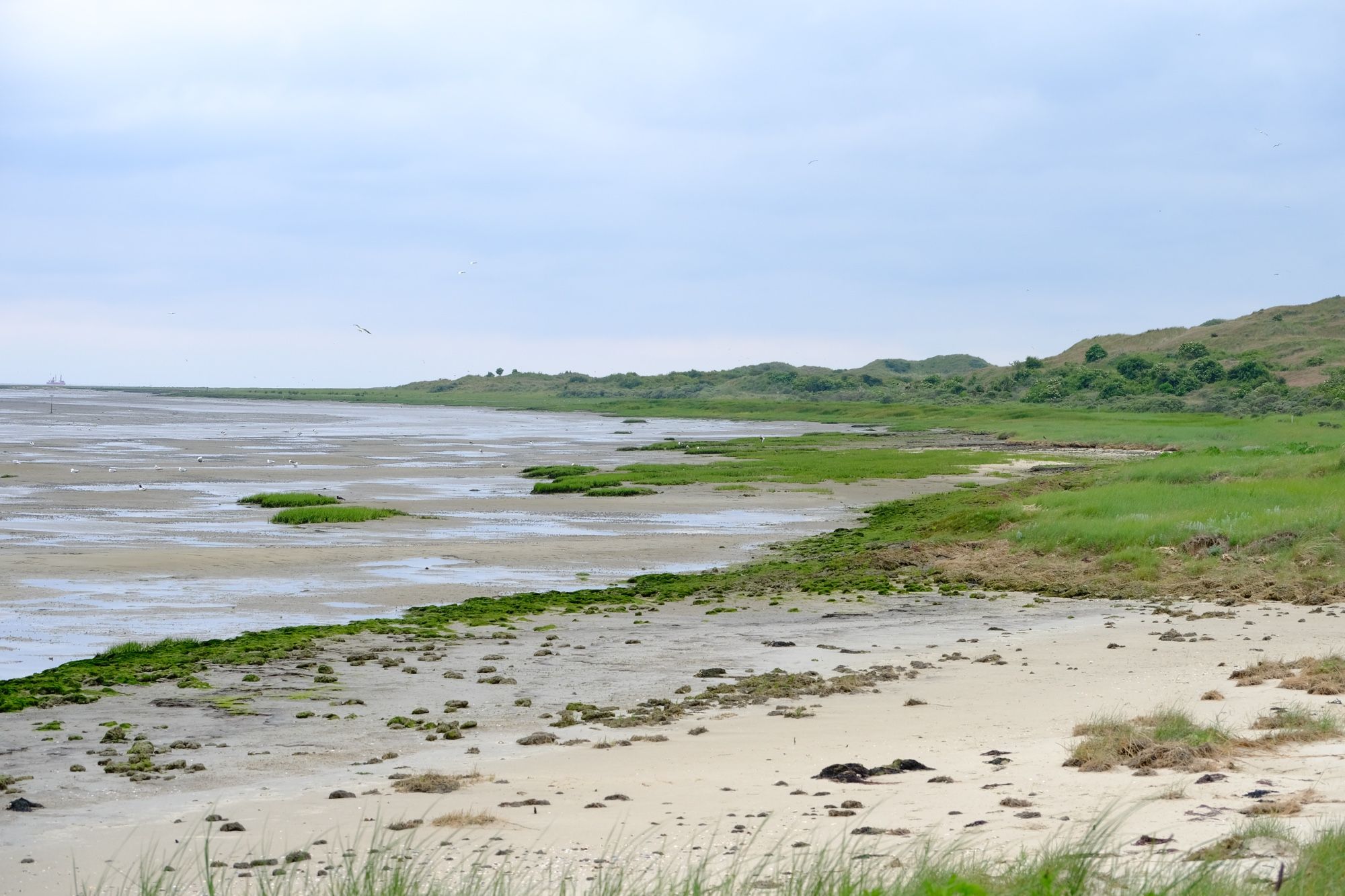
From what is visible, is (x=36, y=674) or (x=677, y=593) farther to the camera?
(x=677, y=593)

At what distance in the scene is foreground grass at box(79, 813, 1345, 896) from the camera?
600cm

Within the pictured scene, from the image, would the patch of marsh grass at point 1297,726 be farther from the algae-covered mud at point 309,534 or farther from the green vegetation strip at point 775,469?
the green vegetation strip at point 775,469

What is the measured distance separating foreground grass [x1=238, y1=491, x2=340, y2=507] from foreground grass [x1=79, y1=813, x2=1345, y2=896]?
98.3 feet

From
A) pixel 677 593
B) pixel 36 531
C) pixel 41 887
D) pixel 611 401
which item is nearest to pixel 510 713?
pixel 41 887

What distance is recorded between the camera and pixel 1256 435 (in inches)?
2347

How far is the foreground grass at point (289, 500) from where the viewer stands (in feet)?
121

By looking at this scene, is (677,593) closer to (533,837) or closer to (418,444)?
(533,837)

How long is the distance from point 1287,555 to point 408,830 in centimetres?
1677

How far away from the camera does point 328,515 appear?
33781 millimetres

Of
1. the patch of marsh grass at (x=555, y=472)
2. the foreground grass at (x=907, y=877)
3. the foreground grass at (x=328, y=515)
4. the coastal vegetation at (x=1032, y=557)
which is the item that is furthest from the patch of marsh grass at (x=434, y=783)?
the patch of marsh grass at (x=555, y=472)

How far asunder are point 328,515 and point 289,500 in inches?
162

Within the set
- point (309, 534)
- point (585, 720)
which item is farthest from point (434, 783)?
point (309, 534)

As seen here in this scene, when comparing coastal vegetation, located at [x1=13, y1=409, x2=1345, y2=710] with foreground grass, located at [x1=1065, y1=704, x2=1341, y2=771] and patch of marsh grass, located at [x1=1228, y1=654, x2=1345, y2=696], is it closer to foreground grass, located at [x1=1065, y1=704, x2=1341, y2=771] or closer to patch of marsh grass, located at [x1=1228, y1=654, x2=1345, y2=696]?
patch of marsh grass, located at [x1=1228, y1=654, x2=1345, y2=696]

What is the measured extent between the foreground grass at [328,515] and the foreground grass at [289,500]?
167 cm
